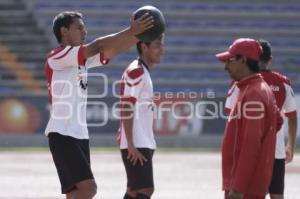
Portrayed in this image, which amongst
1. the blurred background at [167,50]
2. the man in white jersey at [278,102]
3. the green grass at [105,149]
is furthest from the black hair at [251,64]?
the blurred background at [167,50]

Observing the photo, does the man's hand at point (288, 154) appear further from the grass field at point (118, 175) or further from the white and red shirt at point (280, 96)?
the grass field at point (118, 175)

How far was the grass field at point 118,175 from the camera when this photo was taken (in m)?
12.2

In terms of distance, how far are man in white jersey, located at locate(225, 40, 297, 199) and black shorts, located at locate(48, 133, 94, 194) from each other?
56.3 inches

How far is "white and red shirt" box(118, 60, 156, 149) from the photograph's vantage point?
7715 millimetres

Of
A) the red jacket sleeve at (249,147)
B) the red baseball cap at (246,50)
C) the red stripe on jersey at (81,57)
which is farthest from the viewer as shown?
the red stripe on jersey at (81,57)

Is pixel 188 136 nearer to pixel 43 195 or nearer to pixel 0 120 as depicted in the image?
pixel 0 120

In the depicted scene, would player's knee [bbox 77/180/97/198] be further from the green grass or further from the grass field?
the green grass

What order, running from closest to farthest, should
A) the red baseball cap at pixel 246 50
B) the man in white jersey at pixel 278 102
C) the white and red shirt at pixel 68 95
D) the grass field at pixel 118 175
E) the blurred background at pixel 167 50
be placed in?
the red baseball cap at pixel 246 50 < the white and red shirt at pixel 68 95 < the man in white jersey at pixel 278 102 < the grass field at pixel 118 175 < the blurred background at pixel 167 50

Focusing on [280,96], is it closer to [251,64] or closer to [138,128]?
[138,128]

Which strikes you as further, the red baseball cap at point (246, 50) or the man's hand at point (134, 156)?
the man's hand at point (134, 156)

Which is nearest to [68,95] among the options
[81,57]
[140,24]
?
[81,57]

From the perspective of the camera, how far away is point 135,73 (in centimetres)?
777

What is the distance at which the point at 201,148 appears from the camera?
24406mm

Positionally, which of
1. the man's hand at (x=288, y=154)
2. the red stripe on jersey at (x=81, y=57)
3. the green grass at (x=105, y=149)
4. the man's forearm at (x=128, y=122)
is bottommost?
the green grass at (x=105, y=149)
